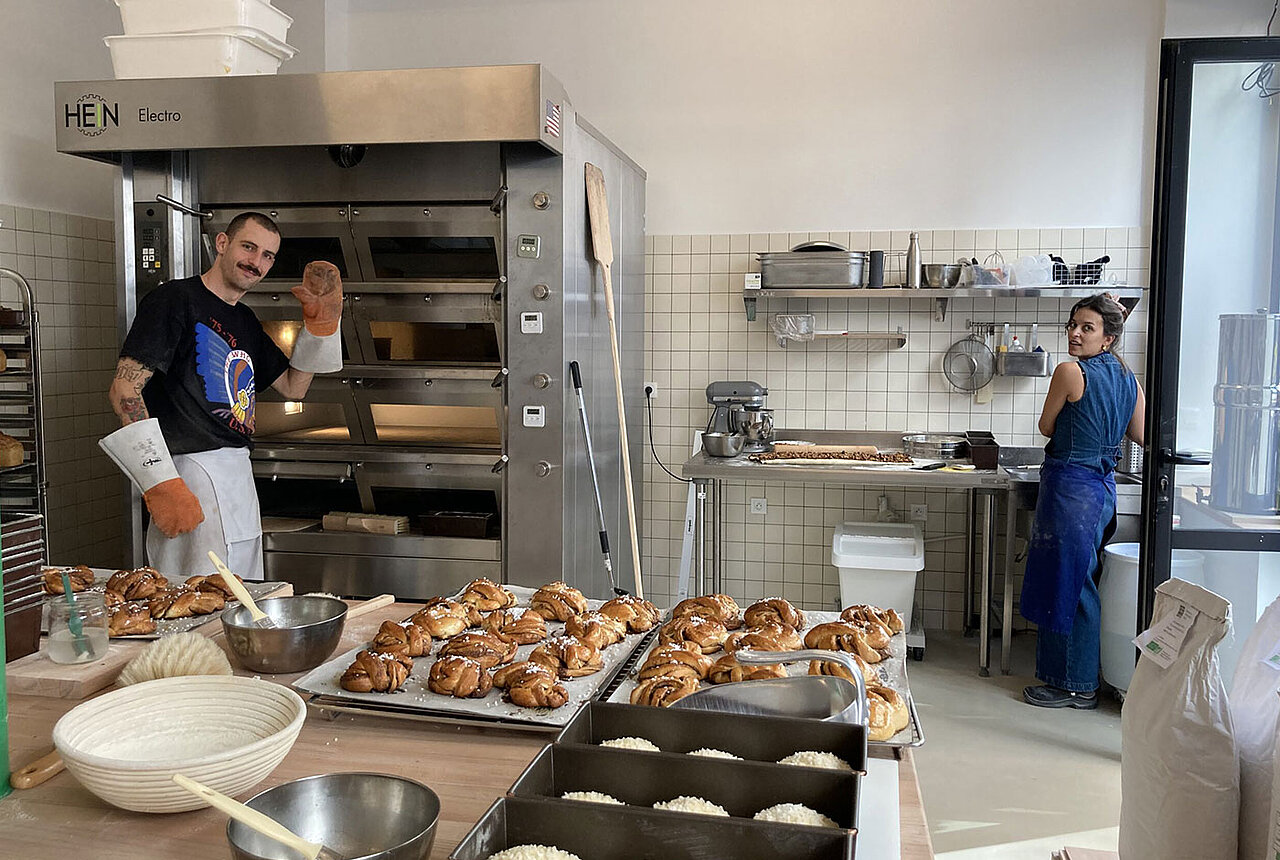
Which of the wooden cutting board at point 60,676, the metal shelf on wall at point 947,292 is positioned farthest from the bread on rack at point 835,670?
the metal shelf on wall at point 947,292

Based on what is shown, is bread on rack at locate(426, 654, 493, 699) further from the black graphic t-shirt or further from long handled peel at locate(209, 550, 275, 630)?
the black graphic t-shirt

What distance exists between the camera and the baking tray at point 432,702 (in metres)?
1.50

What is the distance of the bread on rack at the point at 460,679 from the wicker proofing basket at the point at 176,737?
0.88ft

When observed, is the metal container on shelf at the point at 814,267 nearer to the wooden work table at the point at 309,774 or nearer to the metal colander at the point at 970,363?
the metal colander at the point at 970,363

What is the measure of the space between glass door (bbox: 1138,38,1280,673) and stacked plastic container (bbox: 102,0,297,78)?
3204mm

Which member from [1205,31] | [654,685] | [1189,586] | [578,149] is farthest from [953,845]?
[1205,31]

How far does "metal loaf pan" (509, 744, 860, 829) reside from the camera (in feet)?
3.44

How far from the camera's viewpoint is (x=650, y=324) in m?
5.07

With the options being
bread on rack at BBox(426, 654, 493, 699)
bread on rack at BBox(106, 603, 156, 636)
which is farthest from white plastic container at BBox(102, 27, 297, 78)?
bread on rack at BBox(426, 654, 493, 699)

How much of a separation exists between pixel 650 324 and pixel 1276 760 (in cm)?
372

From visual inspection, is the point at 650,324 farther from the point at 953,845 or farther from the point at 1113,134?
the point at 953,845

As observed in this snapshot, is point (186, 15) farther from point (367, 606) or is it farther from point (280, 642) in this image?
point (280, 642)

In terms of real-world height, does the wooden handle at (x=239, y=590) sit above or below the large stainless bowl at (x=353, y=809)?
above

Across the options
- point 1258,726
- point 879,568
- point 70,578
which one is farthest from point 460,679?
point 879,568
